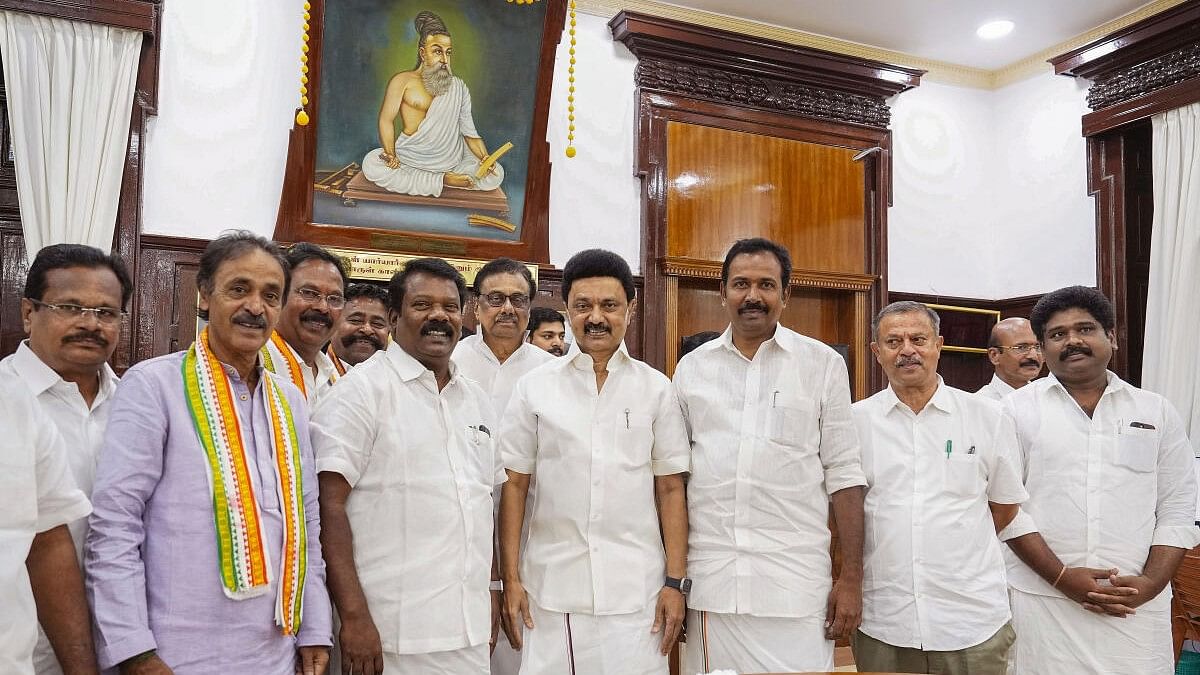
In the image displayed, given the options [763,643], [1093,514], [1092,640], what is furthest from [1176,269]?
[763,643]

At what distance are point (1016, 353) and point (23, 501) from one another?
13.6ft

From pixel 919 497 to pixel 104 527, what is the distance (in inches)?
81.9

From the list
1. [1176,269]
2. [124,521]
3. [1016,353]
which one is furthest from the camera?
[1176,269]

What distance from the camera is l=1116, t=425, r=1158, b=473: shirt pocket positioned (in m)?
2.83

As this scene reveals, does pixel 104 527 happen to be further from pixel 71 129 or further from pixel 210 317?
pixel 71 129

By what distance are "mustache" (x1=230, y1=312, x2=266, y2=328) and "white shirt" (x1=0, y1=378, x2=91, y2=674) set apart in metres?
0.42

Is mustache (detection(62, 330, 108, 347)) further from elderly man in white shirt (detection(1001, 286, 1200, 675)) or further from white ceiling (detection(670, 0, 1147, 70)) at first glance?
white ceiling (detection(670, 0, 1147, 70))

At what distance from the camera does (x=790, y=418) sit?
259 centimetres

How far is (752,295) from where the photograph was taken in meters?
2.62

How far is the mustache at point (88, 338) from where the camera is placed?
2027mm

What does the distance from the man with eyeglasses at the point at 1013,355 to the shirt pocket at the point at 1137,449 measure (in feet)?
5.11

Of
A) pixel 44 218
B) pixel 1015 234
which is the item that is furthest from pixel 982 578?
pixel 1015 234

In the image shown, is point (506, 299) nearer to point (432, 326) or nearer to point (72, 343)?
point (432, 326)

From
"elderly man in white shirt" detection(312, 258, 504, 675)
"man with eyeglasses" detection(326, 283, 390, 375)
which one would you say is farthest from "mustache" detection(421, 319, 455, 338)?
"man with eyeglasses" detection(326, 283, 390, 375)
